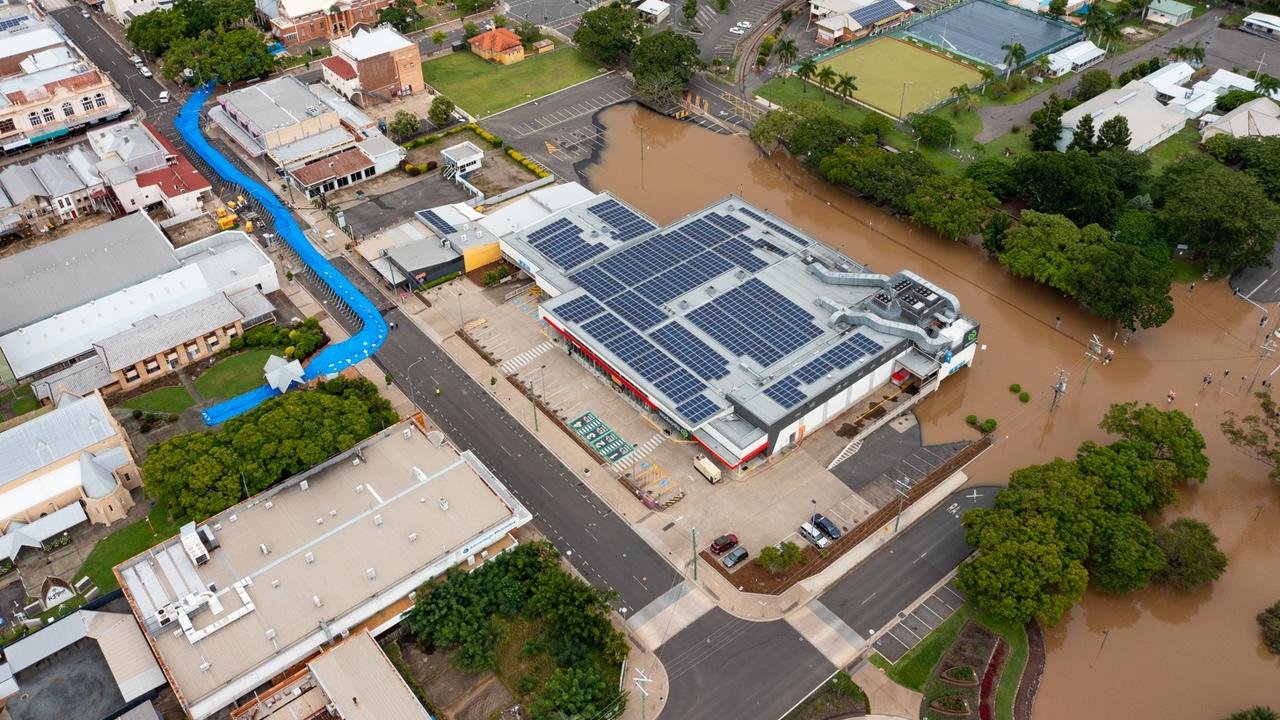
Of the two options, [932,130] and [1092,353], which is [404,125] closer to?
[932,130]

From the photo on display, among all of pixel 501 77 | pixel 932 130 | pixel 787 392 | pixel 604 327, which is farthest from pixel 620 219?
pixel 501 77

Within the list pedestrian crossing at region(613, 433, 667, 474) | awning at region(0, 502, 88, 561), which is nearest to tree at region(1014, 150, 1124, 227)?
pedestrian crossing at region(613, 433, 667, 474)

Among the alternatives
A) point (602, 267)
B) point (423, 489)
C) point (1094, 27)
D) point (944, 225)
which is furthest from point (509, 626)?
point (1094, 27)

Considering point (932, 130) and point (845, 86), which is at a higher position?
point (845, 86)

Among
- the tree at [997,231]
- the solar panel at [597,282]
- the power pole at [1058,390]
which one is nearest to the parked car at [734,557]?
the solar panel at [597,282]

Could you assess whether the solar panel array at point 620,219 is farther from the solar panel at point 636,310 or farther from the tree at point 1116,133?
the tree at point 1116,133
